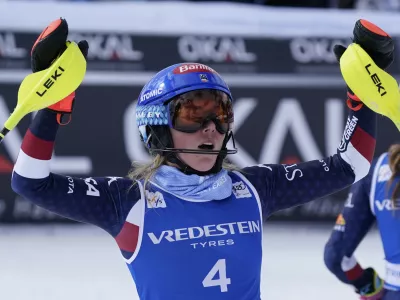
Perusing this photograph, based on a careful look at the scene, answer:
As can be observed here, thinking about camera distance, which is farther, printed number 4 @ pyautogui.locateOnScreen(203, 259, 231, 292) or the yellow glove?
the yellow glove

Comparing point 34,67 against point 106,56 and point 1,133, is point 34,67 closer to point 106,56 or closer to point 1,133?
point 1,133

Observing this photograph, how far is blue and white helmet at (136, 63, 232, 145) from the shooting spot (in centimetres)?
326

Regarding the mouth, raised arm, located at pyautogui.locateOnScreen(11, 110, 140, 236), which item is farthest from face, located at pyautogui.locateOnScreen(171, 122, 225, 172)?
raised arm, located at pyautogui.locateOnScreen(11, 110, 140, 236)

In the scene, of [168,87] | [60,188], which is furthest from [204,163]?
[60,188]

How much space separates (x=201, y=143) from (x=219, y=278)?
18.9 inches

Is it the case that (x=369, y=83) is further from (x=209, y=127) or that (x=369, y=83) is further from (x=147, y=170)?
(x=147, y=170)

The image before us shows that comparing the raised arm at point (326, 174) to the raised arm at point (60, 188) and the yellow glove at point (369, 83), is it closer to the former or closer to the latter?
the yellow glove at point (369, 83)

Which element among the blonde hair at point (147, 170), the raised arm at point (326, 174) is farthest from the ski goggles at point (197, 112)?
the raised arm at point (326, 174)

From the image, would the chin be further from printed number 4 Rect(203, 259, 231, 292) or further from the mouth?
printed number 4 Rect(203, 259, 231, 292)

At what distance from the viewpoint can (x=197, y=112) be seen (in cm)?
323

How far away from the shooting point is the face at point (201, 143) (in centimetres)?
321

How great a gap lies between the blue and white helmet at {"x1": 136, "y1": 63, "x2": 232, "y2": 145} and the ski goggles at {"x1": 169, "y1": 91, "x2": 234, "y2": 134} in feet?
0.08

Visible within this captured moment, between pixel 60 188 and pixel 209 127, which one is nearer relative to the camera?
pixel 60 188

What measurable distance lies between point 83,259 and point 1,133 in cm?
398
